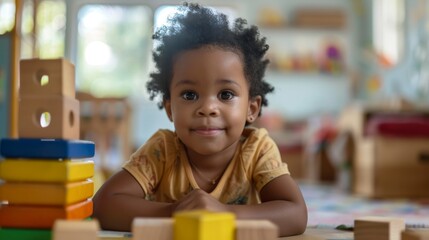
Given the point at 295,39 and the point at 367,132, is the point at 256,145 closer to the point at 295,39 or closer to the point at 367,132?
the point at 367,132

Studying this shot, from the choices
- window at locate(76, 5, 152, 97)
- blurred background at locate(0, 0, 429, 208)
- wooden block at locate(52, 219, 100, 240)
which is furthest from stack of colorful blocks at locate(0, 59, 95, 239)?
window at locate(76, 5, 152, 97)

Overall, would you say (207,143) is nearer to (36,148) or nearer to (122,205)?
(122,205)

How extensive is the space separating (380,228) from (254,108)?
368mm

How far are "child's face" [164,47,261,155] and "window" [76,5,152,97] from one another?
409 cm

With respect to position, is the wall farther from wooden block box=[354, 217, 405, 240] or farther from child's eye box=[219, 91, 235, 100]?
Answer: wooden block box=[354, 217, 405, 240]

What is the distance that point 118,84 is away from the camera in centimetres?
504

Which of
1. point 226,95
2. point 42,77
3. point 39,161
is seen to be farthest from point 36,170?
point 226,95

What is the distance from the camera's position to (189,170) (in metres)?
1.07

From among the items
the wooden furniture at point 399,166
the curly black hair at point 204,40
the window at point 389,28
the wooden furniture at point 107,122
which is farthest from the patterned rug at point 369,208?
the window at point 389,28

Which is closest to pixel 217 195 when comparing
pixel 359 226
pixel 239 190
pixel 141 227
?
pixel 239 190

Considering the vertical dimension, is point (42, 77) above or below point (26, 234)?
above

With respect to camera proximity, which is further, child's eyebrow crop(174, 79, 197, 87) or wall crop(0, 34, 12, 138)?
wall crop(0, 34, 12, 138)

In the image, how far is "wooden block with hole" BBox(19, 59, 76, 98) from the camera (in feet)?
2.49

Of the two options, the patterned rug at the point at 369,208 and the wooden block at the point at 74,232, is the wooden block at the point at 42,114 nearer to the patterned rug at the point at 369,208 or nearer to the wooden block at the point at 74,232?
the wooden block at the point at 74,232
